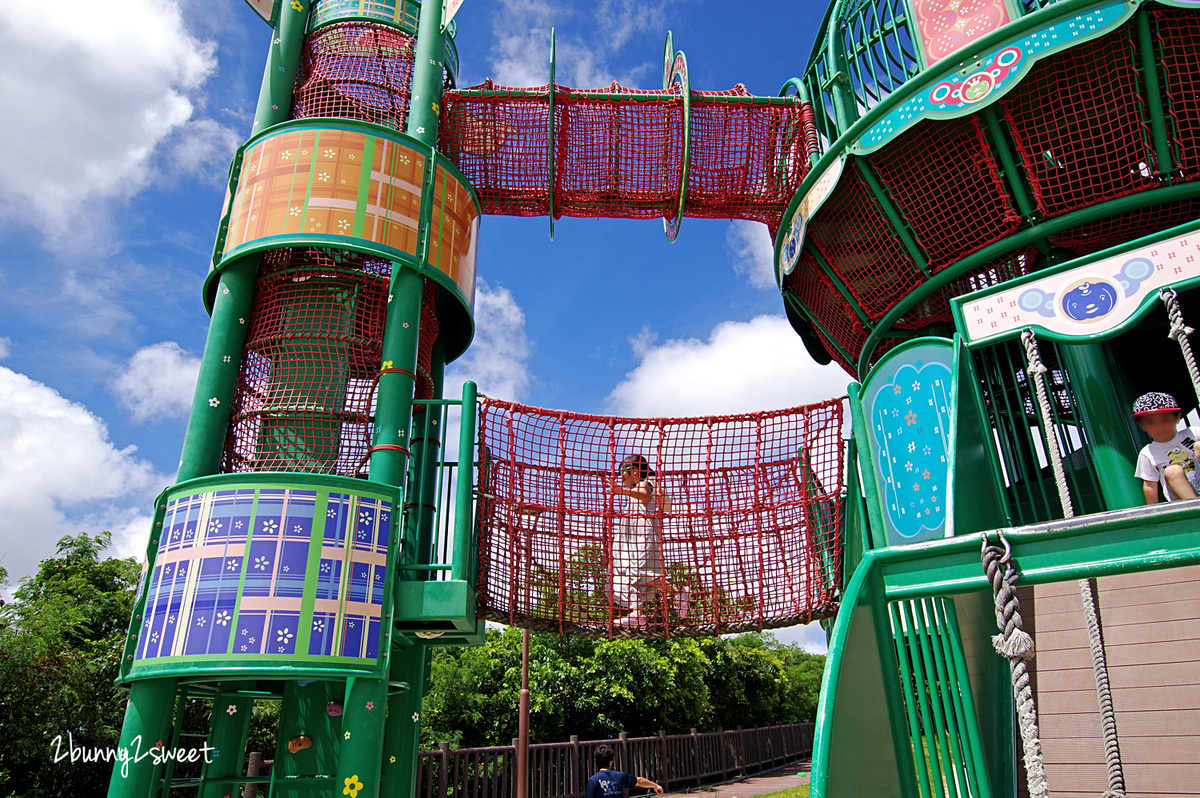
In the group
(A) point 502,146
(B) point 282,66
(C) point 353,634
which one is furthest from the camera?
(A) point 502,146

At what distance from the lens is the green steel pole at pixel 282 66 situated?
8.62 m

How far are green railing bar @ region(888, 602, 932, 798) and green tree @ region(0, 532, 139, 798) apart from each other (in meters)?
12.5

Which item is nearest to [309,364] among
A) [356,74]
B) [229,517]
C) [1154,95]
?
[229,517]

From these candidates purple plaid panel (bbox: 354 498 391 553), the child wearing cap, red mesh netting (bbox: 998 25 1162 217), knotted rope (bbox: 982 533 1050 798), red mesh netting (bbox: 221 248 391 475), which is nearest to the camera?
knotted rope (bbox: 982 533 1050 798)

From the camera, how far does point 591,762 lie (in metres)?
15.2

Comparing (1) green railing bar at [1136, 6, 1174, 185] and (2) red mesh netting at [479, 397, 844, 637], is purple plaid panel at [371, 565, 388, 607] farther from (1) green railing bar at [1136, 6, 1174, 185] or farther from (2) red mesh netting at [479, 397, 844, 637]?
(1) green railing bar at [1136, 6, 1174, 185]

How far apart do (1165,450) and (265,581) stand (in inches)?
264

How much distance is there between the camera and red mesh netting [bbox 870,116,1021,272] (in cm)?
712

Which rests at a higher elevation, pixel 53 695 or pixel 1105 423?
pixel 1105 423

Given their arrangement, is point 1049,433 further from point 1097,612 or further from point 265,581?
point 265,581

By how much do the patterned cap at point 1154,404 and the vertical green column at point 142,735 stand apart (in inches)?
301

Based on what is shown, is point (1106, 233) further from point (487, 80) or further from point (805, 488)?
point (487, 80)

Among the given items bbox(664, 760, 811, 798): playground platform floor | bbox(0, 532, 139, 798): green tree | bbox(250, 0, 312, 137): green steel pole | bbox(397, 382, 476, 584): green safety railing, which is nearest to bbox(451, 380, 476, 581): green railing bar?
bbox(397, 382, 476, 584): green safety railing

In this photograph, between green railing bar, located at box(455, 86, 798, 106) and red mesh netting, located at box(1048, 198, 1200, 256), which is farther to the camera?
green railing bar, located at box(455, 86, 798, 106)
